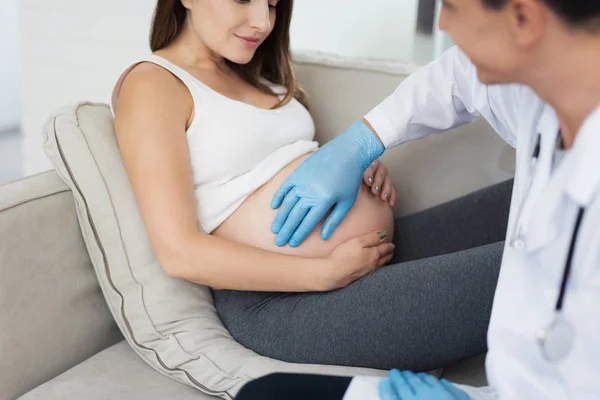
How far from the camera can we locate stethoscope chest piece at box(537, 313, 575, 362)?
2.55 ft

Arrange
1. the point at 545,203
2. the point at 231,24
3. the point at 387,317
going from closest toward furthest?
1. the point at 545,203
2. the point at 387,317
3. the point at 231,24

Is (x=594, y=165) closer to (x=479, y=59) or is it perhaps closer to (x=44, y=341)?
(x=479, y=59)

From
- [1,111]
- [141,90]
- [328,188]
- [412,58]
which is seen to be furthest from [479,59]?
[1,111]

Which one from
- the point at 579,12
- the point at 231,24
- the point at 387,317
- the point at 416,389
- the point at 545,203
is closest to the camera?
the point at 579,12

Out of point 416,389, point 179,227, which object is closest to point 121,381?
point 179,227

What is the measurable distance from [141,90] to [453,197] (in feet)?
2.50

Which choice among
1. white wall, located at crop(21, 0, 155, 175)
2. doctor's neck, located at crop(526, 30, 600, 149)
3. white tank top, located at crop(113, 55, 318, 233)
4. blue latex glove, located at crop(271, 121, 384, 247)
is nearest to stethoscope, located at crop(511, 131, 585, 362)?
doctor's neck, located at crop(526, 30, 600, 149)

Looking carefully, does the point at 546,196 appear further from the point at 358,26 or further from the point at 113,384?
the point at 358,26

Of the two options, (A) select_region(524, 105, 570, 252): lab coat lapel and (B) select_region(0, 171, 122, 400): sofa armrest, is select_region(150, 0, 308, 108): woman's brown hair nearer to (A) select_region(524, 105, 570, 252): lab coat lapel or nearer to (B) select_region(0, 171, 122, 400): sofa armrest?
(B) select_region(0, 171, 122, 400): sofa armrest

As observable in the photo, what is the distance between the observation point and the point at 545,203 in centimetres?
79

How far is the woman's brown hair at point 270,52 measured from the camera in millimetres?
1479

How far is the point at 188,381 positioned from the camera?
1214 mm

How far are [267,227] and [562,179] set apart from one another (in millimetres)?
657

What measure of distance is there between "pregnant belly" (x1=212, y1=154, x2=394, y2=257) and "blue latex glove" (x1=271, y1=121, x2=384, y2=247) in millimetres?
16
